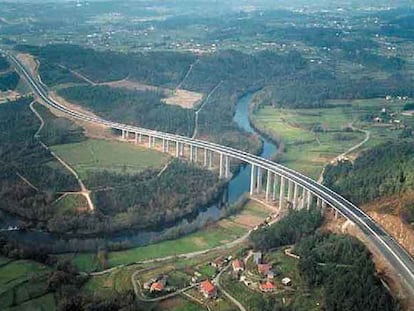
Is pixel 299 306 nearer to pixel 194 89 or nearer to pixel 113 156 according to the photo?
pixel 113 156

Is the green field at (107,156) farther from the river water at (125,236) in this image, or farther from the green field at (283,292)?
the green field at (283,292)

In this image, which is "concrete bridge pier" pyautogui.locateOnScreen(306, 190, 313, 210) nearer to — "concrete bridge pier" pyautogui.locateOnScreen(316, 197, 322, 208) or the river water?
"concrete bridge pier" pyautogui.locateOnScreen(316, 197, 322, 208)

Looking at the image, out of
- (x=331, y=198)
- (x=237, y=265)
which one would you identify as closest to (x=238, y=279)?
(x=237, y=265)

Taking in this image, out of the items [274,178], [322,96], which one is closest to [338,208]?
[274,178]

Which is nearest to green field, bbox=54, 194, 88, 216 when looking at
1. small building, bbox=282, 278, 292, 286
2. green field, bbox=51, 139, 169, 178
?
green field, bbox=51, 139, 169, 178

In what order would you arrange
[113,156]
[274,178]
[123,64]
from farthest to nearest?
[123,64] < [113,156] < [274,178]

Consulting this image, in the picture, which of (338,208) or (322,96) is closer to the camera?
(338,208)

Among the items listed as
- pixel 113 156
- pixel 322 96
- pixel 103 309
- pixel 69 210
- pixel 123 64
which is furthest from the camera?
pixel 123 64
